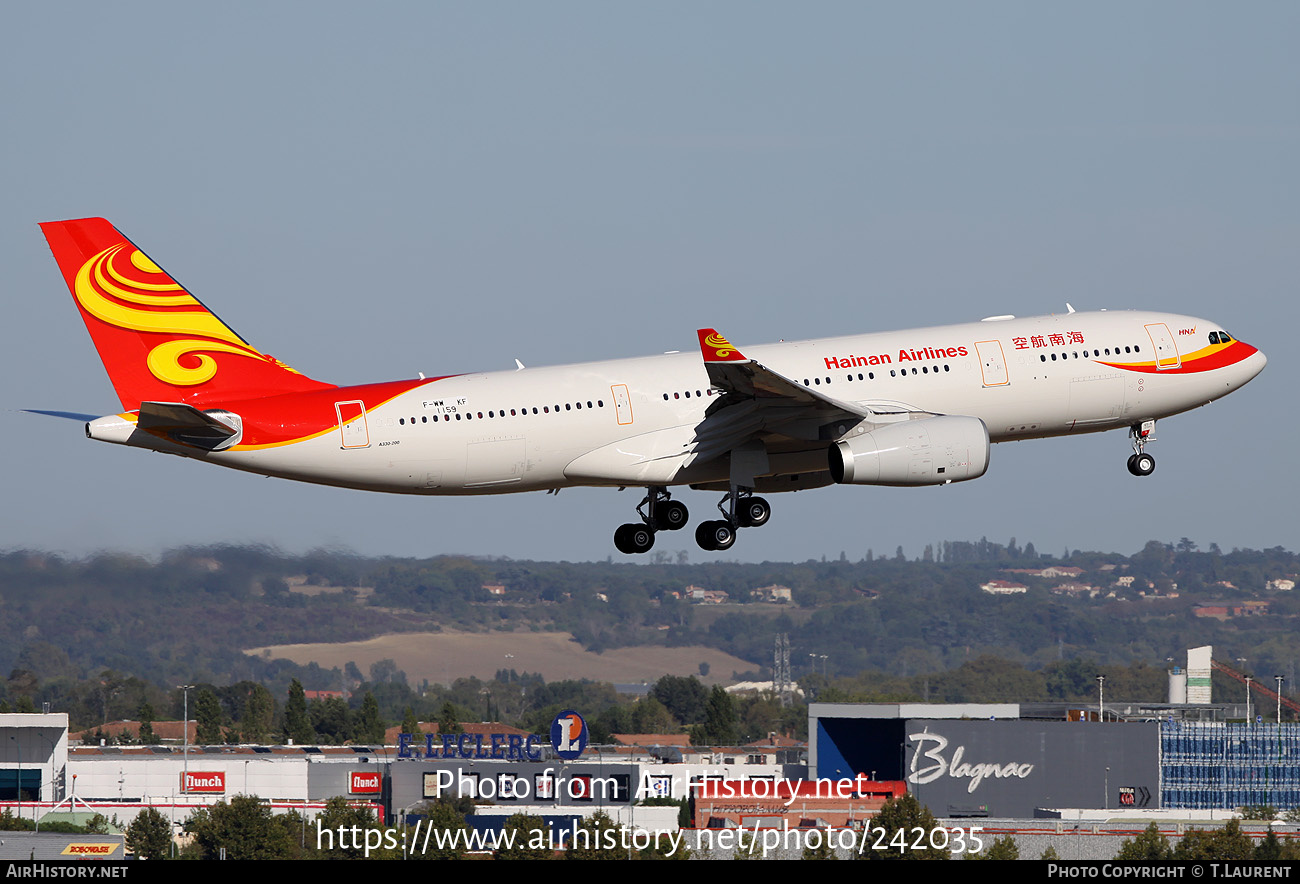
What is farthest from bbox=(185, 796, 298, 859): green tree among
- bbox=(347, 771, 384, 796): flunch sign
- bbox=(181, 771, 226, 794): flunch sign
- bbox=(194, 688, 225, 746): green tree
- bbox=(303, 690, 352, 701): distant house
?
bbox=(303, 690, 352, 701): distant house

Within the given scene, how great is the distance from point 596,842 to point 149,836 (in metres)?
25.2

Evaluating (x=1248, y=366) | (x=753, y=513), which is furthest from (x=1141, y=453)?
(x=753, y=513)

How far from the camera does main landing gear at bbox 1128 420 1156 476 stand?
48.9 meters

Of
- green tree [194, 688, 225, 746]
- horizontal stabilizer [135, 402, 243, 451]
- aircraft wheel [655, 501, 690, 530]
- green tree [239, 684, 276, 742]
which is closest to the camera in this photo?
horizontal stabilizer [135, 402, 243, 451]

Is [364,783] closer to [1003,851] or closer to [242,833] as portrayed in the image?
[242,833]

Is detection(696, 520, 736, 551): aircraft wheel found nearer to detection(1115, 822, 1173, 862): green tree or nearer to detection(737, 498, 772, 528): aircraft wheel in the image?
detection(737, 498, 772, 528): aircraft wheel

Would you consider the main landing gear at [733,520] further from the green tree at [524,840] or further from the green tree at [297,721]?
the green tree at [297,721]

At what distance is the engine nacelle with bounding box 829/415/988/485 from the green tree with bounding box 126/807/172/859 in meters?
49.8

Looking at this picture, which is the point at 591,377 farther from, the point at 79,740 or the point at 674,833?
the point at 79,740

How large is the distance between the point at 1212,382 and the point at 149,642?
10986 cm

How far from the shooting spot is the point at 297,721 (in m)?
144
